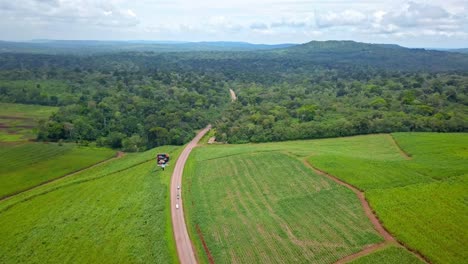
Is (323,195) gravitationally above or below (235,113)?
above

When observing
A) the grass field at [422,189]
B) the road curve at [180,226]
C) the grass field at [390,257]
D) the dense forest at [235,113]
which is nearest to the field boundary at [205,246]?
the road curve at [180,226]

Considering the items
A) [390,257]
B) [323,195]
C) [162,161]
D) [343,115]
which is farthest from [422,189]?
[343,115]

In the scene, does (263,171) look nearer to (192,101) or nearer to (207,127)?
(207,127)

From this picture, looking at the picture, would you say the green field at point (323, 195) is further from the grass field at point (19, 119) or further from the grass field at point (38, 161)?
the grass field at point (19, 119)

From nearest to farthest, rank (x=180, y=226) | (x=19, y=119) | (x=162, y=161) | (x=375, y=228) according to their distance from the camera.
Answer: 1. (x=375, y=228)
2. (x=180, y=226)
3. (x=162, y=161)
4. (x=19, y=119)

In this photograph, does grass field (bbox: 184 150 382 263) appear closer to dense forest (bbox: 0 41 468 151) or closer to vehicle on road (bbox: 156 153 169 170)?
vehicle on road (bbox: 156 153 169 170)

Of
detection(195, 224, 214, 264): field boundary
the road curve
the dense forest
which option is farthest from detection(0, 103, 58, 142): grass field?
detection(195, 224, 214, 264): field boundary

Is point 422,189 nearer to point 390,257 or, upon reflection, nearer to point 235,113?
point 390,257
